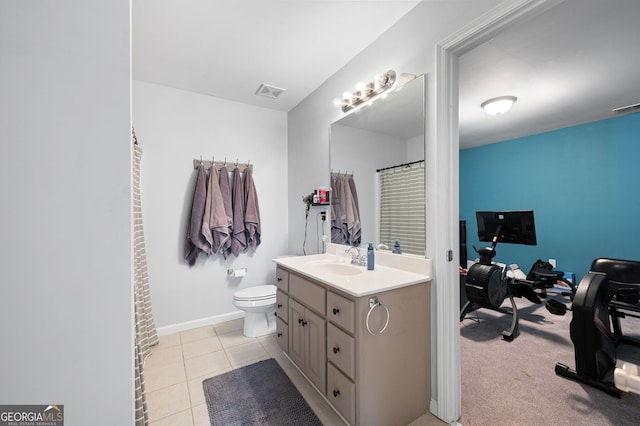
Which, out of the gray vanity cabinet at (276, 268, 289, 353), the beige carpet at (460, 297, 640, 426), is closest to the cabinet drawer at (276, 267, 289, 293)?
the gray vanity cabinet at (276, 268, 289, 353)

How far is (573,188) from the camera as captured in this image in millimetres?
3697

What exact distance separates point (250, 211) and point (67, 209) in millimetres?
2303

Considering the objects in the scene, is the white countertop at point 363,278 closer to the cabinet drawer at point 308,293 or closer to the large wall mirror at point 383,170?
the cabinet drawer at point 308,293

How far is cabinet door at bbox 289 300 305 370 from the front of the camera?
5.67 feet

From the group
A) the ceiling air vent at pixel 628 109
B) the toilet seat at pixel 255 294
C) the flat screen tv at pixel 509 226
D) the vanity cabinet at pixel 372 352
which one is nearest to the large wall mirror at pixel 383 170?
the vanity cabinet at pixel 372 352

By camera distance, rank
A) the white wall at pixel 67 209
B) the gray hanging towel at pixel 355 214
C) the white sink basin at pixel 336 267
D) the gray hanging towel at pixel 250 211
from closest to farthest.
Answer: the white wall at pixel 67 209 → the white sink basin at pixel 336 267 → the gray hanging towel at pixel 355 214 → the gray hanging towel at pixel 250 211

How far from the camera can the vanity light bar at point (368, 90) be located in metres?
1.71

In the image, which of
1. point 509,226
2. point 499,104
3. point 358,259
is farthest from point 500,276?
point 499,104

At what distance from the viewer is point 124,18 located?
2.08 ft

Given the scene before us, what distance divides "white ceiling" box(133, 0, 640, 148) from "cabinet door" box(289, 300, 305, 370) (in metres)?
2.05

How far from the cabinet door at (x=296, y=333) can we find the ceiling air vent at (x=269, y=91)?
2162 millimetres

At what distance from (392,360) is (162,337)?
2.38 metres

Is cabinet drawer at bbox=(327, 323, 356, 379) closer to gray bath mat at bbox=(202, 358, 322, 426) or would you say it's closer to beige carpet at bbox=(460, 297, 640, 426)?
gray bath mat at bbox=(202, 358, 322, 426)

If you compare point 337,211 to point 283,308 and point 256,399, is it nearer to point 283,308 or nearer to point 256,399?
point 283,308
